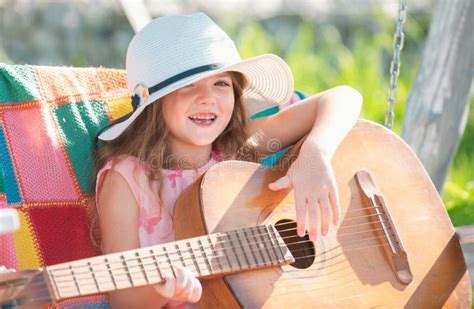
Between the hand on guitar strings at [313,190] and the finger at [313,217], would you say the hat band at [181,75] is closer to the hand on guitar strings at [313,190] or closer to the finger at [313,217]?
the hand on guitar strings at [313,190]

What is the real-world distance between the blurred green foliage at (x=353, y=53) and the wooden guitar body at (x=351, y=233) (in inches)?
89.5

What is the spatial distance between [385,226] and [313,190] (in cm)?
33

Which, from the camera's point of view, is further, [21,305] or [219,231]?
[219,231]

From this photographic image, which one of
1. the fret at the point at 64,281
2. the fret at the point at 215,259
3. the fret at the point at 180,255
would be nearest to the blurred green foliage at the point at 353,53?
the fret at the point at 215,259

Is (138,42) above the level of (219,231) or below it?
above

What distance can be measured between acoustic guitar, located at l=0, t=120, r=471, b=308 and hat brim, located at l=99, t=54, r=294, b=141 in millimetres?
235

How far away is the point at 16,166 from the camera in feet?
9.13

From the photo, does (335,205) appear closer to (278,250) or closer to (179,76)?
(278,250)

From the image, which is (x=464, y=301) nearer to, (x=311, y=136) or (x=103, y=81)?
(x=311, y=136)

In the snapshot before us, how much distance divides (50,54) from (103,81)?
10.8 ft

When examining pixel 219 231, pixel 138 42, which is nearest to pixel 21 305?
pixel 219 231

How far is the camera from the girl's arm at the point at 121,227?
8.46 ft

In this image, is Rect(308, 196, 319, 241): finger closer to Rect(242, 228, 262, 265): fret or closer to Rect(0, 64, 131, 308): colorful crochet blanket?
Rect(242, 228, 262, 265): fret

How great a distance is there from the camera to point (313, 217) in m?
2.59
